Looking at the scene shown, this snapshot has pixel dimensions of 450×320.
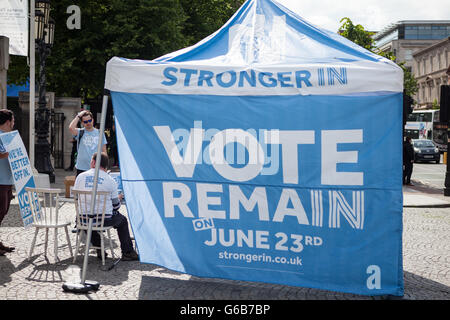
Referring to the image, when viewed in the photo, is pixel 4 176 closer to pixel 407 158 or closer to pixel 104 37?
pixel 407 158

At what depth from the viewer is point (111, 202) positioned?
6582 mm

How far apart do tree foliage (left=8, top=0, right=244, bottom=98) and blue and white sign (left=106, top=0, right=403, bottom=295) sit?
57.1 ft

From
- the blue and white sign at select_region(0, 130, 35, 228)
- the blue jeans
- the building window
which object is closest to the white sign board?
the blue and white sign at select_region(0, 130, 35, 228)

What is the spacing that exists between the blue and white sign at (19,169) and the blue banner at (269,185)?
1.95 m

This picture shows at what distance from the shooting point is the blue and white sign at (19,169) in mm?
6711

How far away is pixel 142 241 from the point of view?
18.4 feet

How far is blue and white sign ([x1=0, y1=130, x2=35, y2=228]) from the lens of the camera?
22.0 ft

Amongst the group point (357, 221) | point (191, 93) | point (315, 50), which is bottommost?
point (357, 221)

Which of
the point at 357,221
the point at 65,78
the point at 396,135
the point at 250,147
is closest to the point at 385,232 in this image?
the point at 357,221

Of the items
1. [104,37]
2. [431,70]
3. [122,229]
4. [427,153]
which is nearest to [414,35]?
[431,70]

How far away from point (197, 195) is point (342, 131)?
167 cm

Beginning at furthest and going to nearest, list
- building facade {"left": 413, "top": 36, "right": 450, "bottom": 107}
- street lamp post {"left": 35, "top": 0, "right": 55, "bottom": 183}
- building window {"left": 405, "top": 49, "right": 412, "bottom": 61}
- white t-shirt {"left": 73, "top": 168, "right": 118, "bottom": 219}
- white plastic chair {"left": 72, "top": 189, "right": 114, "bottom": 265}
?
building window {"left": 405, "top": 49, "right": 412, "bottom": 61} < building facade {"left": 413, "top": 36, "right": 450, "bottom": 107} < street lamp post {"left": 35, "top": 0, "right": 55, "bottom": 183} < white t-shirt {"left": 73, "top": 168, "right": 118, "bottom": 219} < white plastic chair {"left": 72, "top": 189, "right": 114, "bottom": 265}

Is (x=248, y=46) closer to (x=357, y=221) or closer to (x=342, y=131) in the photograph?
(x=342, y=131)

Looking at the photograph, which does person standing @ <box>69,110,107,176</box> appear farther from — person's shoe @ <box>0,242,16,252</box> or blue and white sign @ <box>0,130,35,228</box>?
person's shoe @ <box>0,242,16,252</box>
